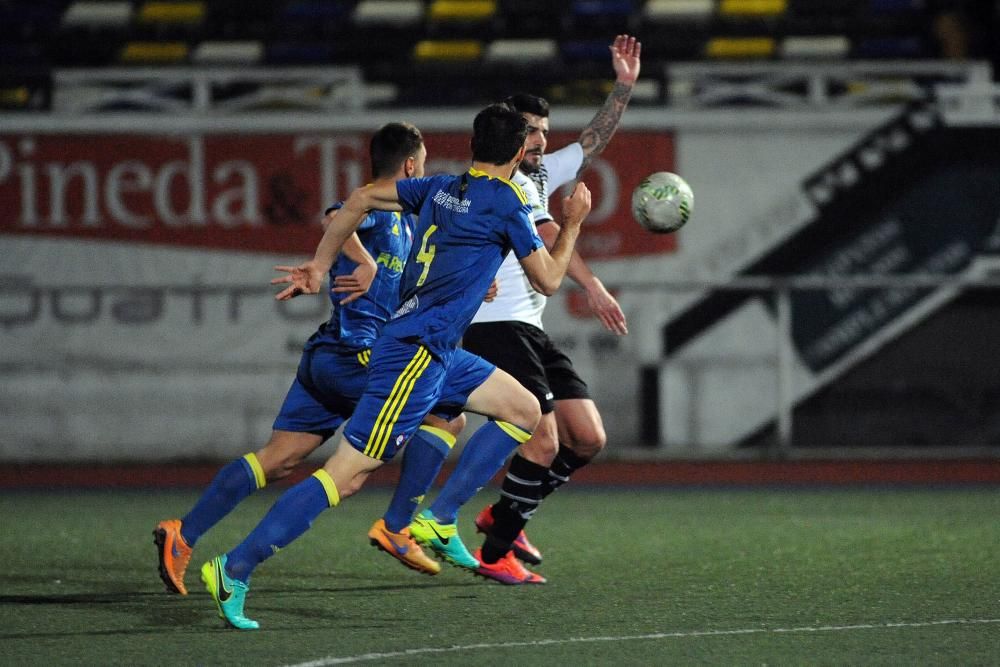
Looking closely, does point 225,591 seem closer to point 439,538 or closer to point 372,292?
point 439,538

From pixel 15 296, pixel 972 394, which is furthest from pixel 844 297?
pixel 15 296

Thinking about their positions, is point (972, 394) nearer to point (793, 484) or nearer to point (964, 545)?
point (793, 484)

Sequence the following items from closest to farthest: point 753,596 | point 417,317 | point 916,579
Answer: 1. point 417,317
2. point 753,596
3. point 916,579

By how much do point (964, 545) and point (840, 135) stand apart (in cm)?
664

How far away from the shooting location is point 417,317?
5.77 m

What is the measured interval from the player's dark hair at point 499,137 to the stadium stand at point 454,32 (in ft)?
29.8

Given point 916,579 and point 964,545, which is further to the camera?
point 964,545

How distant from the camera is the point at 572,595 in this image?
6.31 metres

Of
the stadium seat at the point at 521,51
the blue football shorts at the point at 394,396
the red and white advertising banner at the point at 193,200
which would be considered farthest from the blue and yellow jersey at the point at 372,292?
the stadium seat at the point at 521,51

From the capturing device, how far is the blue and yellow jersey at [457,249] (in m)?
5.74

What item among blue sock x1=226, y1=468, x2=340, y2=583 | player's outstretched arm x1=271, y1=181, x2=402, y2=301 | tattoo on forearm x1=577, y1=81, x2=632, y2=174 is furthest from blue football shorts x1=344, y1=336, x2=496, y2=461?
tattoo on forearm x1=577, y1=81, x2=632, y2=174

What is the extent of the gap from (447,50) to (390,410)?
1048cm

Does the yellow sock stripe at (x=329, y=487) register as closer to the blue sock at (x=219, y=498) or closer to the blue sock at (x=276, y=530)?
the blue sock at (x=276, y=530)

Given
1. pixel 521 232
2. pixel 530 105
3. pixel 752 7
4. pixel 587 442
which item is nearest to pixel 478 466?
pixel 587 442
